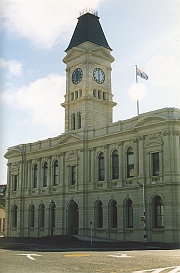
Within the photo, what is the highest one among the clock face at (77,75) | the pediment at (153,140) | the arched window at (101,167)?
the clock face at (77,75)

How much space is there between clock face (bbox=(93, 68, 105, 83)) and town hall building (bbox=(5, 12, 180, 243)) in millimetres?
143

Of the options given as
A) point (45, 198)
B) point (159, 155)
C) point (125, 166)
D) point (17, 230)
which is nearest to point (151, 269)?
point (159, 155)

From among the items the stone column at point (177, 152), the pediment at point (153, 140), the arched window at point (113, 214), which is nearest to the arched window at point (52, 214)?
the arched window at point (113, 214)

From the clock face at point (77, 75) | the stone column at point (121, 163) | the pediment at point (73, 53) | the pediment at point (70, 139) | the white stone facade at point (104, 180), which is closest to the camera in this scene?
the white stone facade at point (104, 180)

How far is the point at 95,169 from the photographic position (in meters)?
54.7

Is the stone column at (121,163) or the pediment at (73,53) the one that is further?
the pediment at (73,53)

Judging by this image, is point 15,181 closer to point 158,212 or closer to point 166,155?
point 158,212

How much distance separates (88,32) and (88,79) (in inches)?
288

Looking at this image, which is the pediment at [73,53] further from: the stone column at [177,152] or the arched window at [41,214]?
the stone column at [177,152]

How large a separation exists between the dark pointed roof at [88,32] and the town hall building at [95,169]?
0.58ft

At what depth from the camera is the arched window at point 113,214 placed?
169ft

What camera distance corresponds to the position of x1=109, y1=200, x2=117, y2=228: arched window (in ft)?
169

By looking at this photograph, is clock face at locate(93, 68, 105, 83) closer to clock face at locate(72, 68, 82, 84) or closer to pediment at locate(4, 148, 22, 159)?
clock face at locate(72, 68, 82, 84)

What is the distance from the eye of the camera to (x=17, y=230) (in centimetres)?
6531
